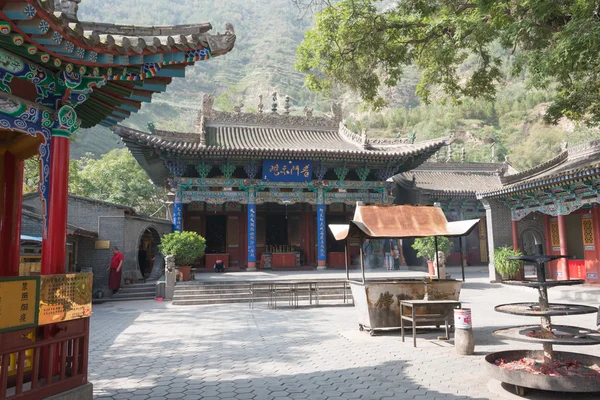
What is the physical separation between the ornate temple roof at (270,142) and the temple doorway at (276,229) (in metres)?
3.37

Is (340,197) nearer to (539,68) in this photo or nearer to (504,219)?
(504,219)

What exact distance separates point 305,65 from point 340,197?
9.72 metres

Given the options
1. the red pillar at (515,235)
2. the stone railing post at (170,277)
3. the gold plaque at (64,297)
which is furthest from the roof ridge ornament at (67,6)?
the red pillar at (515,235)

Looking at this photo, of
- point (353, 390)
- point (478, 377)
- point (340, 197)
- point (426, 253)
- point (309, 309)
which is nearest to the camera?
point (353, 390)

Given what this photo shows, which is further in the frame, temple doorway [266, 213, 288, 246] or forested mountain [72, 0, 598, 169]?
forested mountain [72, 0, 598, 169]

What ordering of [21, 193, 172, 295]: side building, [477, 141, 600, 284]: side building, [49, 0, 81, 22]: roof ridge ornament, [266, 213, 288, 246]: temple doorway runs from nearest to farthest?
[49, 0, 81, 22]: roof ridge ornament → [477, 141, 600, 284]: side building → [21, 193, 172, 295]: side building → [266, 213, 288, 246]: temple doorway

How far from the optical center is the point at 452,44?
7836 mm

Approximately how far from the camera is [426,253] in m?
16.2

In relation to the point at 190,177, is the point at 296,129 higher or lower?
higher

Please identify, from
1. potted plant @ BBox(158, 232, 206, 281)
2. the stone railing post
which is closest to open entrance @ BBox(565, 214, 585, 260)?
potted plant @ BBox(158, 232, 206, 281)

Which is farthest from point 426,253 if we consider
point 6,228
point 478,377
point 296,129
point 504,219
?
point 6,228

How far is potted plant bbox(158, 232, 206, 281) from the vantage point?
13.3m

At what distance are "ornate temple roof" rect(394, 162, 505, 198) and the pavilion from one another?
20002mm

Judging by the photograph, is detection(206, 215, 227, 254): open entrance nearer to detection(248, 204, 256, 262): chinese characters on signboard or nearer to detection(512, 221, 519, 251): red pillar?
detection(248, 204, 256, 262): chinese characters on signboard
